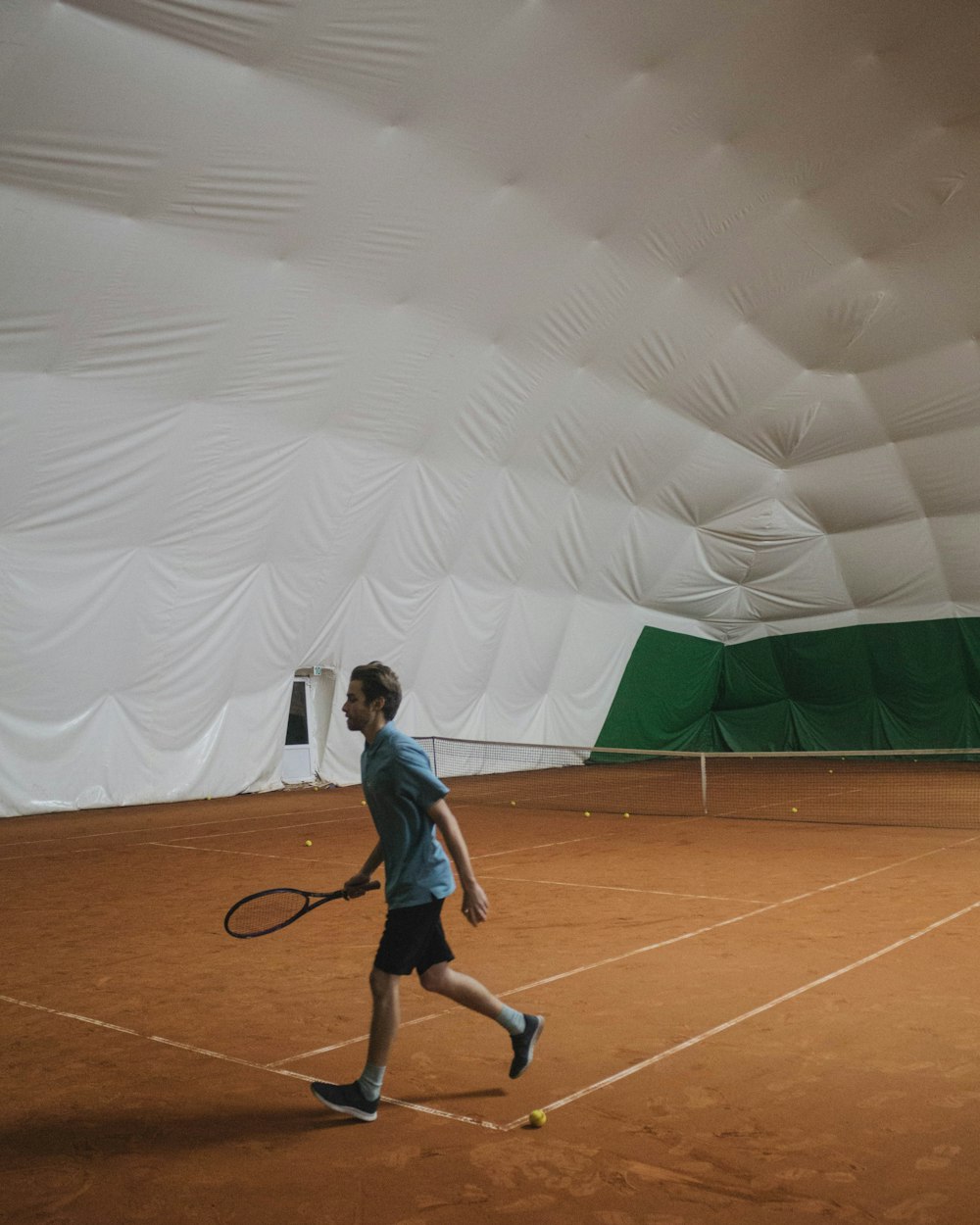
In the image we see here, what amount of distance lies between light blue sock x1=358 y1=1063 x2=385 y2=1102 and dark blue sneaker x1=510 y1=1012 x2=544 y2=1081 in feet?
1.71

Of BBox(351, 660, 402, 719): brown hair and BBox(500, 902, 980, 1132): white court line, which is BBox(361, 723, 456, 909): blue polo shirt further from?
BBox(500, 902, 980, 1132): white court line

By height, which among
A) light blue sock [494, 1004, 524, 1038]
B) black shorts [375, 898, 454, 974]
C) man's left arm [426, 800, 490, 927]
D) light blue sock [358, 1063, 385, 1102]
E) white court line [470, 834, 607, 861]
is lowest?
white court line [470, 834, 607, 861]

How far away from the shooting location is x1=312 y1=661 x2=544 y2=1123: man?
3.41m

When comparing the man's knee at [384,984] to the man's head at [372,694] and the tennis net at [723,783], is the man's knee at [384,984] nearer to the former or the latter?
the man's head at [372,694]

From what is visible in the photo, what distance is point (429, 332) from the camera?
44.1ft

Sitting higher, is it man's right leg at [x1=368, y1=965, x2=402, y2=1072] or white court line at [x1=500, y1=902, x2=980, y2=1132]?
man's right leg at [x1=368, y1=965, x2=402, y2=1072]

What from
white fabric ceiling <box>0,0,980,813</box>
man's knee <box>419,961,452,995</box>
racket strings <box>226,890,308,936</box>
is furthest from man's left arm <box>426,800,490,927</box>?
white fabric ceiling <box>0,0,980,813</box>

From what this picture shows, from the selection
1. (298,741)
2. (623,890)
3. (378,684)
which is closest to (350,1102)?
(378,684)

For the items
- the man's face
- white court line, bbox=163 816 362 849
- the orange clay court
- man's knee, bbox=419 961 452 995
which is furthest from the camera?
white court line, bbox=163 816 362 849

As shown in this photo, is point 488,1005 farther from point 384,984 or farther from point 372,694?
point 372,694

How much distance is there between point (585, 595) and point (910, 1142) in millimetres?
18068

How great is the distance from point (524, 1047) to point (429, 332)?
35.5ft

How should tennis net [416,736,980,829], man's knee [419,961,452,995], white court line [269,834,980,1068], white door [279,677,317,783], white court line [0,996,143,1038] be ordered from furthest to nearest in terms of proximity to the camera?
1. white door [279,677,317,783]
2. tennis net [416,736,980,829]
3. white court line [0,996,143,1038]
4. white court line [269,834,980,1068]
5. man's knee [419,961,452,995]

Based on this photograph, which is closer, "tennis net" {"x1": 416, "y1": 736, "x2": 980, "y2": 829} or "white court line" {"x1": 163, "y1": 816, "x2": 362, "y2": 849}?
"white court line" {"x1": 163, "y1": 816, "x2": 362, "y2": 849}
